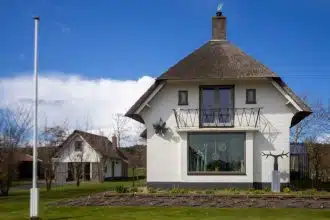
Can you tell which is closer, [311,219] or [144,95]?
[311,219]

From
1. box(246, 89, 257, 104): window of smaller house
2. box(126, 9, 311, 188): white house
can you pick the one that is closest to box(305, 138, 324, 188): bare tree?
box(126, 9, 311, 188): white house

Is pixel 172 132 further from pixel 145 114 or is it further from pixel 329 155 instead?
pixel 329 155

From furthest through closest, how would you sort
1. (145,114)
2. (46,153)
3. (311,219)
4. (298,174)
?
1. (46,153)
2. (298,174)
3. (145,114)
4. (311,219)

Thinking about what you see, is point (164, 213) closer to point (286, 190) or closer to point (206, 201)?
point (206, 201)

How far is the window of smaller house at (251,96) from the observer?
23.7m

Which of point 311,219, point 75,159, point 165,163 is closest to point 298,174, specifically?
point 165,163

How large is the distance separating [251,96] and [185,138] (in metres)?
3.86

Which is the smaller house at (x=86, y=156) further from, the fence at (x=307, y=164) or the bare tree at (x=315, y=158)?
the bare tree at (x=315, y=158)

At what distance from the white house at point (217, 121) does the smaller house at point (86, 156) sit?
24.2m

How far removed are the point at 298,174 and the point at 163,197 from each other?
48.7 feet

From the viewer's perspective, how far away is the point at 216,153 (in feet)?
76.4

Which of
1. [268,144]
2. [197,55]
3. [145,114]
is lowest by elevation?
[268,144]

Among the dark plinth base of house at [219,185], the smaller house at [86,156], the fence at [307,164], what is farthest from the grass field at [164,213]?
the smaller house at [86,156]

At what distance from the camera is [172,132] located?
Answer: 2428 centimetres
